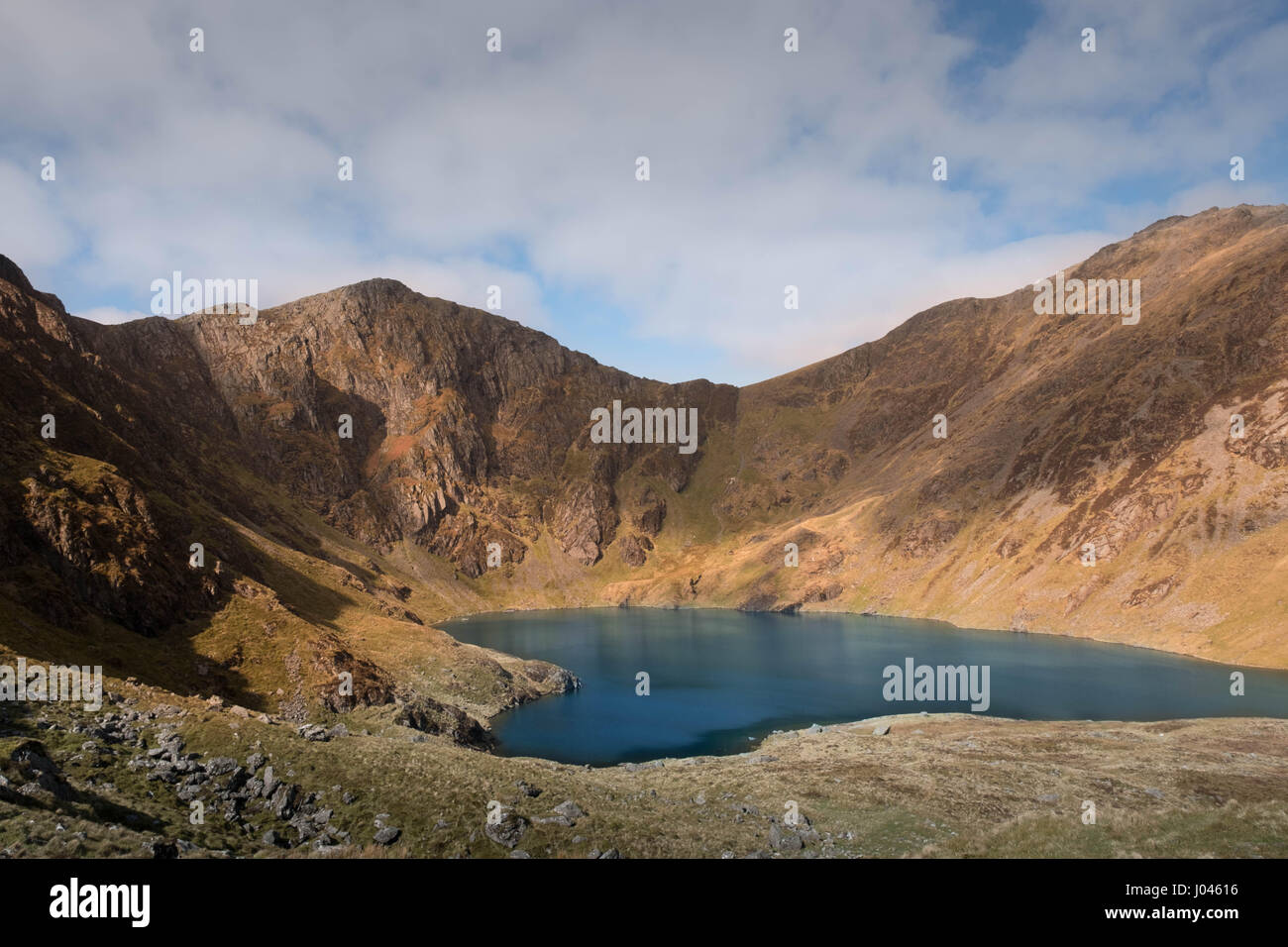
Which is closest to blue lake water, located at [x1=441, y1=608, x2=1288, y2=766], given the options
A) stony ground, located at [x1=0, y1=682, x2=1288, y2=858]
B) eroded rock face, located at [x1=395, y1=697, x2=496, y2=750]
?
eroded rock face, located at [x1=395, y1=697, x2=496, y2=750]

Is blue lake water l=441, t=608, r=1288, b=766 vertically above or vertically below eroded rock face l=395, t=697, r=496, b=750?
below

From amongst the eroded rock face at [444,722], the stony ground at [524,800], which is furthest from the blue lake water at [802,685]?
the stony ground at [524,800]

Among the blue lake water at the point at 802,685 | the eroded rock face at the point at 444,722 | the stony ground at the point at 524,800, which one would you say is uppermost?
the stony ground at the point at 524,800

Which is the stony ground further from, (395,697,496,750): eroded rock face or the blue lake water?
the blue lake water

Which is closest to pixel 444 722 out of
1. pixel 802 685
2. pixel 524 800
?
pixel 524 800

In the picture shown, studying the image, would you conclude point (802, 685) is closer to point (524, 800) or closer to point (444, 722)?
point (444, 722)

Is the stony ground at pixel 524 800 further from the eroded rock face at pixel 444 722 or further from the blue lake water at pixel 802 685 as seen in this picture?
the blue lake water at pixel 802 685
